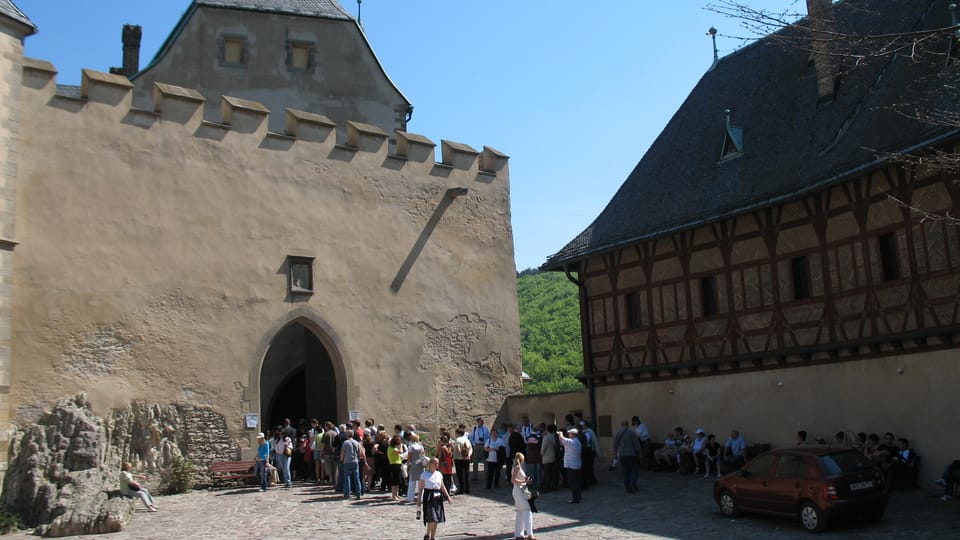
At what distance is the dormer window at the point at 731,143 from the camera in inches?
785

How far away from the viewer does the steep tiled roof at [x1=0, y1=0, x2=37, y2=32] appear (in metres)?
15.4

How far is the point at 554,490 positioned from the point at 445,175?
8.76 metres

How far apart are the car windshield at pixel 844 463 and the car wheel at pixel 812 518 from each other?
0.49m

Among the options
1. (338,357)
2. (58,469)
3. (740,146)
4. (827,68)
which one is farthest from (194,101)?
(827,68)

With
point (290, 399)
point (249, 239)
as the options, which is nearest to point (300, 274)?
point (249, 239)

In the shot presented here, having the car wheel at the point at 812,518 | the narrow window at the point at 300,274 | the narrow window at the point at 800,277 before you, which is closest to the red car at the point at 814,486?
the car wheel at the point at 812,518

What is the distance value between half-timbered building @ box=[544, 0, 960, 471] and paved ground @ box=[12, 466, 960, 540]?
2416 millimetres

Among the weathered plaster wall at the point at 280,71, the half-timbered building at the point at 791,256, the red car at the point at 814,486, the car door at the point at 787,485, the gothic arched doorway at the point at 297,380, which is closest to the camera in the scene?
the red car at the point at 814,486

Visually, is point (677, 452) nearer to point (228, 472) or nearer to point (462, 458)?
point (462, 458)

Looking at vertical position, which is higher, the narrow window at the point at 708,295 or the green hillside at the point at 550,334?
the green hillside at the point at 550,334

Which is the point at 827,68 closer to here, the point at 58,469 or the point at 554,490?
the point at 554,490

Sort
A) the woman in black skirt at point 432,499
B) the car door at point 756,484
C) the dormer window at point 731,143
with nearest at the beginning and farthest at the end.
Answer: the woman in black skirt at point 432,499, the car door at point 756,484, the dormer window at point 731,143

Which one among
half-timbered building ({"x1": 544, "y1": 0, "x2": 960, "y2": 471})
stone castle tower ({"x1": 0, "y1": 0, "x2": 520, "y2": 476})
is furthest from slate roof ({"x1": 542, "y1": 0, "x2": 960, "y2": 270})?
stone castle tower ({"x1": 0, "y1": 0, "x2": 520, "y2": 476})

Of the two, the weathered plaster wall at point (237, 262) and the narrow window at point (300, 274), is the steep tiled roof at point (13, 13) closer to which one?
the weathered plaster wall at point (237, 262)
